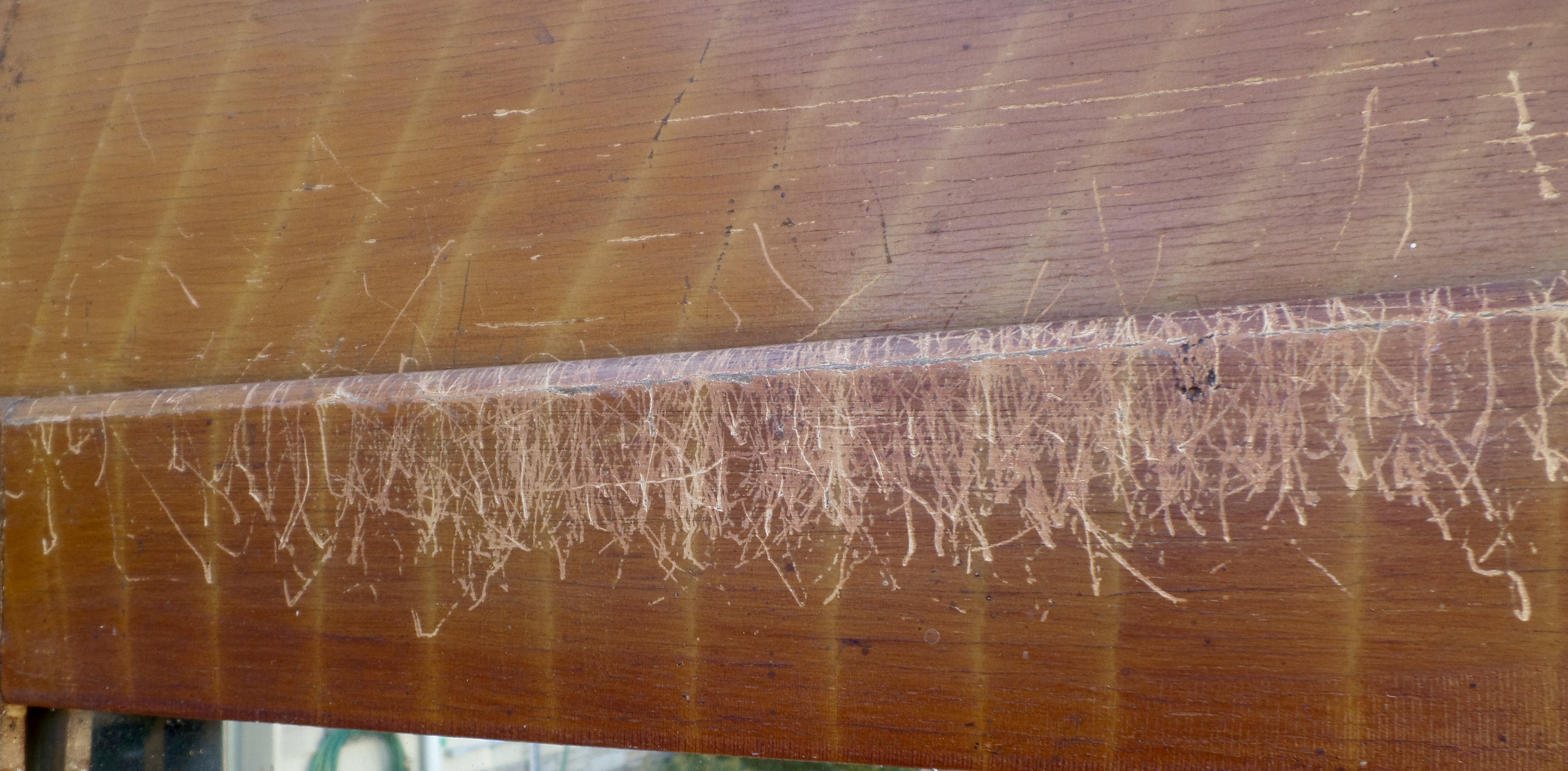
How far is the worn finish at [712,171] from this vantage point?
71cm

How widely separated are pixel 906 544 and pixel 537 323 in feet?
1.53

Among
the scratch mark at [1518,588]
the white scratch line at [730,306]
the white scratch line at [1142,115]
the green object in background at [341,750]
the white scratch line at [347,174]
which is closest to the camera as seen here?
the scratch mark at [1518,588]

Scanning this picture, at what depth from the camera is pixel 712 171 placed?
2.81ft

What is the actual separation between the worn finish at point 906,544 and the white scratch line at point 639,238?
0.13m

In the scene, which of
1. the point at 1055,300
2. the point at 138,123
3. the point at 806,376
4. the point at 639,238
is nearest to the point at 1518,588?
the point at 1055,300

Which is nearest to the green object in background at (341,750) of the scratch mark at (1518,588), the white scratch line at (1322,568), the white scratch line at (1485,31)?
the white scratch line at (1322,568)

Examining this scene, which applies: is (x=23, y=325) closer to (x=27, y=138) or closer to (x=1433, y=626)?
(x=27, y=138)

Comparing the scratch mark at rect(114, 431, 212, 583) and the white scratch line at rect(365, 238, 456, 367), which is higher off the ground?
the white scratch line at rect(365, 238, 456, 367)

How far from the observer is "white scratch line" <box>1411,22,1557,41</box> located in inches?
26.6

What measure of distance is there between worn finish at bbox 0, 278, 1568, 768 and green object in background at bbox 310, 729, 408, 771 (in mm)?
400

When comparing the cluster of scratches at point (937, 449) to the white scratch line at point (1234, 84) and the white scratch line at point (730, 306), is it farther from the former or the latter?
the white scratch line at point (1234, 84)

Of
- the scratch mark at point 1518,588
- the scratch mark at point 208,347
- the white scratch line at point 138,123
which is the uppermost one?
the white scratch line at point 138,123

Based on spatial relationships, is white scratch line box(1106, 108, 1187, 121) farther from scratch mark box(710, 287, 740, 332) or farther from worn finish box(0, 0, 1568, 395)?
scratch mark box(710, 287, 740, 332)

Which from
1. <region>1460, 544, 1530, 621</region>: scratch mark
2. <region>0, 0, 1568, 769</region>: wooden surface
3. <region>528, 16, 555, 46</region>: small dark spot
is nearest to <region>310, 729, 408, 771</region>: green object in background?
<region>0, 0, 1568, 769</region>: wooden surface
